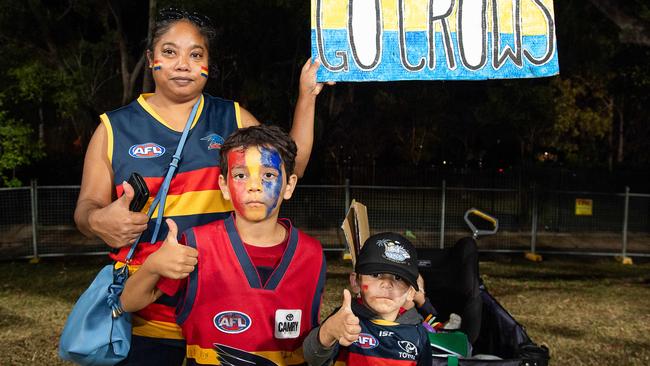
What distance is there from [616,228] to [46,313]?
44.7 ft

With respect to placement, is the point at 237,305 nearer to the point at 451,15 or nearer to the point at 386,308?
the point at 386,308

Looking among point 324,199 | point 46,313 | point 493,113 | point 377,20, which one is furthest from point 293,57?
point 377,20

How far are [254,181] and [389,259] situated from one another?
0.68m

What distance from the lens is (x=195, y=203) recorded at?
2.46 m

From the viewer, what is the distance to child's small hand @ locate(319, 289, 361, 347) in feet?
6.61

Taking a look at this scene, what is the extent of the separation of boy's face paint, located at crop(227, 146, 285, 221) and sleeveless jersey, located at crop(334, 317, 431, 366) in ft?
2.47

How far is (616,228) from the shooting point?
52.9 feet

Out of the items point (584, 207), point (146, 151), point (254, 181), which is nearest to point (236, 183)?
point (254, 181)

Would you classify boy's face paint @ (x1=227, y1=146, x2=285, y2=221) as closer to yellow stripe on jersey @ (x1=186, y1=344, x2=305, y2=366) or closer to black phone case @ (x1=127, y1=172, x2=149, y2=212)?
black phone case @ (x1=127, y1=172, x2=149, y2=212)

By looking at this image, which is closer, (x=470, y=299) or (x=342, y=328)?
(x=342, y=328)

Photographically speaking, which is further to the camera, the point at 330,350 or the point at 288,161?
the point at 288,161

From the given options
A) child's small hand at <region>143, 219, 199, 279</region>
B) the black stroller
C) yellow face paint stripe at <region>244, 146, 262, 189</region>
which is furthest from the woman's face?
the black stroller

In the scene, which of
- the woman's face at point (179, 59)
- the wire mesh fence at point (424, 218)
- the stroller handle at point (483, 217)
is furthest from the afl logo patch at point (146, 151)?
the wire mesh fence at point (424, 218)

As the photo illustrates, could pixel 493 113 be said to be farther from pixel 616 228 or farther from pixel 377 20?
pixel 377 20
